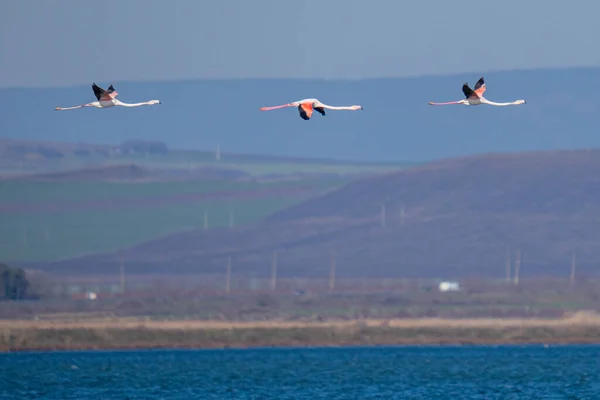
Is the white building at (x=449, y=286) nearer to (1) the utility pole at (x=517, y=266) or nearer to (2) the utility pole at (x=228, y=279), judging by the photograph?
(1) the utility pole at (x=517, y=266)

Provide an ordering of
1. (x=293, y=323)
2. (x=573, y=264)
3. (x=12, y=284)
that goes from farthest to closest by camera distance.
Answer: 1. (x=573, y=264)
2. (x=12, y=284)
3. (x=293, y=323)

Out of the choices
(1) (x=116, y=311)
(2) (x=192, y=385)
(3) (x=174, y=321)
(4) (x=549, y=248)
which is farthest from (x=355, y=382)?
(4) (x=549, y=248)

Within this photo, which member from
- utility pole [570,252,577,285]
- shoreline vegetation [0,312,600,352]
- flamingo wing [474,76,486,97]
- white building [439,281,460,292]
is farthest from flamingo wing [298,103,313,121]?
utility pole [570,252,577,285]

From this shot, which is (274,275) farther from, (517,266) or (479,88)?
(479,88)

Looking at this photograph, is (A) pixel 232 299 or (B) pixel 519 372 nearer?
(B) pixel 519 372

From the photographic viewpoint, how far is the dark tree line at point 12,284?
134750 millimetres

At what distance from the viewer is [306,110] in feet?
132

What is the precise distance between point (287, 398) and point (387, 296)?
85.2 metres

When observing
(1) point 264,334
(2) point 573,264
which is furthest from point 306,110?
(2) point 573,264

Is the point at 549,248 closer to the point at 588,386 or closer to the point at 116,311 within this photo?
the point at 116,311

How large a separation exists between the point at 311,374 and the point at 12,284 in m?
66.5

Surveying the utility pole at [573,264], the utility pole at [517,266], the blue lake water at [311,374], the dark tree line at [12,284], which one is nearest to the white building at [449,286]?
the utility pole at [517,266]

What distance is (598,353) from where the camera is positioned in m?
92.6

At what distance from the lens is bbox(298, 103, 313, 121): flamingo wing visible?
39506mm
